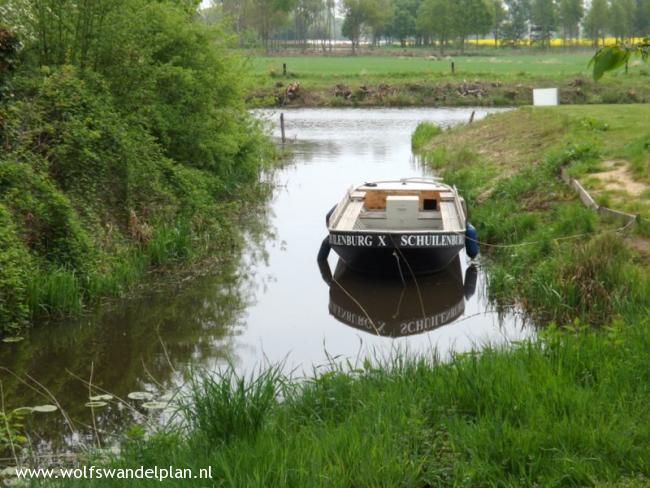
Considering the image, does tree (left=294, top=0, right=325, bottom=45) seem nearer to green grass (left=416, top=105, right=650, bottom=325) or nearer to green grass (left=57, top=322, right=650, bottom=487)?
green grass (left=416, top=105, right=650, bottom=325)

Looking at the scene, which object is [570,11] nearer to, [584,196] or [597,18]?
[597,18]

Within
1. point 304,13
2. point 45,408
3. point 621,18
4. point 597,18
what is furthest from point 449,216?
point 304,13

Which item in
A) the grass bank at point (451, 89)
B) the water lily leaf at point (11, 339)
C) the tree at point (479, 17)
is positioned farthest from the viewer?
the tree at point (479, 17)

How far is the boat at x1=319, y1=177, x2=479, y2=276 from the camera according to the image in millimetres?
14258

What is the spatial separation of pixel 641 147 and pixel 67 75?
10767 millimetres

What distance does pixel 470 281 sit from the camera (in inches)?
599

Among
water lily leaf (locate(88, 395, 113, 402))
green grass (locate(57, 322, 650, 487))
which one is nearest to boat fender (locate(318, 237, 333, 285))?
water lily leaf (locate(88, 395, 113, 402))

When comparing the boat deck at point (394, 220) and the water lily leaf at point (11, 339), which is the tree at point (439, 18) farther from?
the water lily leaf at point (11, 339)

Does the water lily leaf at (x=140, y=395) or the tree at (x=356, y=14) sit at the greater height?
the tree at (x=356, y=14)

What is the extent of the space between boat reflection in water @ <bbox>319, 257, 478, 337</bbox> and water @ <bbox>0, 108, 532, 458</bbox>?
0.02 metres

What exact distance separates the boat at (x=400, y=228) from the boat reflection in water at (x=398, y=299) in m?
0.22

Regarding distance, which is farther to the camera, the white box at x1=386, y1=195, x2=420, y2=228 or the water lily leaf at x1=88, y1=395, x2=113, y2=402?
the white box at x1=386, y1=195, x2=420, y2=228

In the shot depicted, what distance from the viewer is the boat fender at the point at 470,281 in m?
14.6

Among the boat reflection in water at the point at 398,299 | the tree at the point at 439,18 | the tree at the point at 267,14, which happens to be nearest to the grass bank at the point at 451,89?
the boat reflection in water at the point at 398,299
